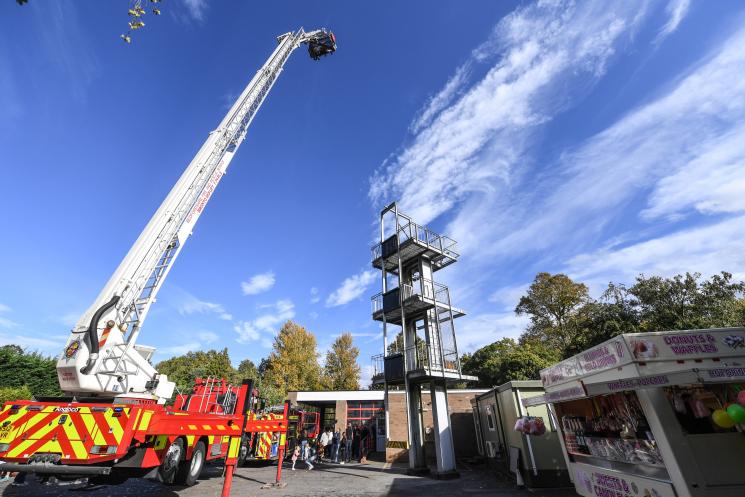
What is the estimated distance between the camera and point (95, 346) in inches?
265

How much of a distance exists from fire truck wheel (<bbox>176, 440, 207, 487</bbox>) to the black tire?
222 mm

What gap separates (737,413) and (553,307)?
3529cm

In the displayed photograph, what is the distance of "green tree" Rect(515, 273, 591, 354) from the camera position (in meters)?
34.7

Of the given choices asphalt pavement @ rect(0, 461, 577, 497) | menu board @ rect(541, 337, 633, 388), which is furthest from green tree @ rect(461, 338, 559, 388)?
menu board @ rect(541, 337, 633, 388)

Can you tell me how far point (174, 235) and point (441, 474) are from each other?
506 inches

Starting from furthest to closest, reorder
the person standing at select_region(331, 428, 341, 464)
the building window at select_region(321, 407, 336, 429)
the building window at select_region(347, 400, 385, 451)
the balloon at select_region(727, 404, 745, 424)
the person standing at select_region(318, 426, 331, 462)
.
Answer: the building window at select_region(321, 407, 336, 429)
the building window at select_region(347, 400, 385, 451)
the person standing at select_region(318, 426, 331, 462)
the person standing at select_region(331, 428, 341, 464)
the balloon at select_region(727, 404, 745, 424)

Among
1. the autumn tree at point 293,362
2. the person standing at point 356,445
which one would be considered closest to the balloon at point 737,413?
the person standing at point 356,445

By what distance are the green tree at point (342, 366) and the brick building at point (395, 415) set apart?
21598 millimetres

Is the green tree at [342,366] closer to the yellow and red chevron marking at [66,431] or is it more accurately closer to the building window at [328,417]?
the building window at [328,417]

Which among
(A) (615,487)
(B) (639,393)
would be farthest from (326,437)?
(B) (639,393)

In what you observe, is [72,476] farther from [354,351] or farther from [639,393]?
[354,351]

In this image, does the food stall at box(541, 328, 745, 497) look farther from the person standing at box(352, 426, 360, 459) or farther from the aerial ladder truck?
the person standing at box(352, 426, 360, 459)

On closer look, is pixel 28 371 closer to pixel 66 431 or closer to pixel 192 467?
pixel 192 467

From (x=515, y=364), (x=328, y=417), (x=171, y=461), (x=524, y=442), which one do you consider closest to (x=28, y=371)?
(x=328, y=417)
